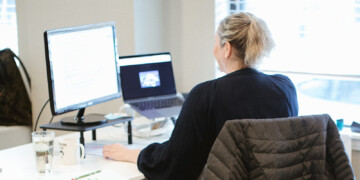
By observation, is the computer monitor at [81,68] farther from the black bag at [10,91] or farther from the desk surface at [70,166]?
the black bag at [10,91]

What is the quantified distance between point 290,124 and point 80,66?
990mm

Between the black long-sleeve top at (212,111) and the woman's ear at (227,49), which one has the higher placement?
the woman's ear at (227,49)

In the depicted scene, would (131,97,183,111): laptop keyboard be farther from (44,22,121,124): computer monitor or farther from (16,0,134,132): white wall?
(16,0,134,132): white wall

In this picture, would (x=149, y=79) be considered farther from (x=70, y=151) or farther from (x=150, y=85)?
(x=70, y=151)

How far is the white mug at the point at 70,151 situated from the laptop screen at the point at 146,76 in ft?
2.03

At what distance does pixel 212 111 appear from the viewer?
5.69ft

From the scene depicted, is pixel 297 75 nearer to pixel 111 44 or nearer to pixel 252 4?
pixel 252 4

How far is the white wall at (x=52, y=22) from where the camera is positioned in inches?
123

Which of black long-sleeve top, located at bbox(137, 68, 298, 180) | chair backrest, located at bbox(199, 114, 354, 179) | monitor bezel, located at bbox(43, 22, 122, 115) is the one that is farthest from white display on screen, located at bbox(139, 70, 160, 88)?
chair backrest, located at bbox(199, 114, 354, 179)

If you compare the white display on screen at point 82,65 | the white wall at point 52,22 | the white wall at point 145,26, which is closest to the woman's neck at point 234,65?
the white display on screen at point 82,65

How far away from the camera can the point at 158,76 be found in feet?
8.65

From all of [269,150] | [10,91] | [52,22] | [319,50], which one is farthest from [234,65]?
[10,91]

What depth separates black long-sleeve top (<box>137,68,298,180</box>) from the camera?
1721 millimetres

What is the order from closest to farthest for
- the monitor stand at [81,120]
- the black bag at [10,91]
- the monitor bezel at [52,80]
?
the monitor bezel at [52,80] < the monitor stand at [81,120] < the black bag at [10,91]
